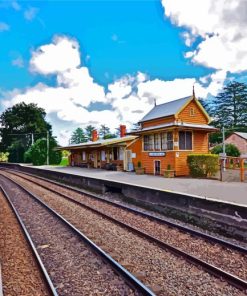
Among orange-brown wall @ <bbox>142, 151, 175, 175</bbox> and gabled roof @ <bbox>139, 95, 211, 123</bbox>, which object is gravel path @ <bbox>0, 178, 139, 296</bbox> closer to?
orange-brown wall @ <bbox>142, 151, 175, 175</bbox>

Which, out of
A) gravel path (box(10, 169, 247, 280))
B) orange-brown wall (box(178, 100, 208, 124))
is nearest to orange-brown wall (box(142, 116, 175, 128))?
orange-brown wall (box(178, 100, 208, 124))

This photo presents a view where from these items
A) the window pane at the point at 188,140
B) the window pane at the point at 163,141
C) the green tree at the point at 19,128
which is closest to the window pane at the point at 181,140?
the window pane at the point at 188,140

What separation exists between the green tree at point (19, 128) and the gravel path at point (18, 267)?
5827 centimetres

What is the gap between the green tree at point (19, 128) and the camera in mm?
65562

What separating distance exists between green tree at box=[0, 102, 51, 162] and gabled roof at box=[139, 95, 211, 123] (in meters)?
44.2

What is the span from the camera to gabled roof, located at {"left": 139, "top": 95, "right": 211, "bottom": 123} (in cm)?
2296

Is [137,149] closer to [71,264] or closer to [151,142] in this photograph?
[151,142]

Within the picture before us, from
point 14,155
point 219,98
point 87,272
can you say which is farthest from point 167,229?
point 219,98

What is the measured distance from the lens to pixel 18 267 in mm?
6422

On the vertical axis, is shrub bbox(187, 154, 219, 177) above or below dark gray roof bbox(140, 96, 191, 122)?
below

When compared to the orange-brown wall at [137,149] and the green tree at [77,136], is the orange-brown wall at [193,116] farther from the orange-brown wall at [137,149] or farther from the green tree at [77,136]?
the green tree at [77,136]

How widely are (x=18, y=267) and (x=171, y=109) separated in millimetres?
19315

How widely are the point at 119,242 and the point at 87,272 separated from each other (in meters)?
2.04

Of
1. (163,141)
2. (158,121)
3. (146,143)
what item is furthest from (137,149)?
(163,141)
